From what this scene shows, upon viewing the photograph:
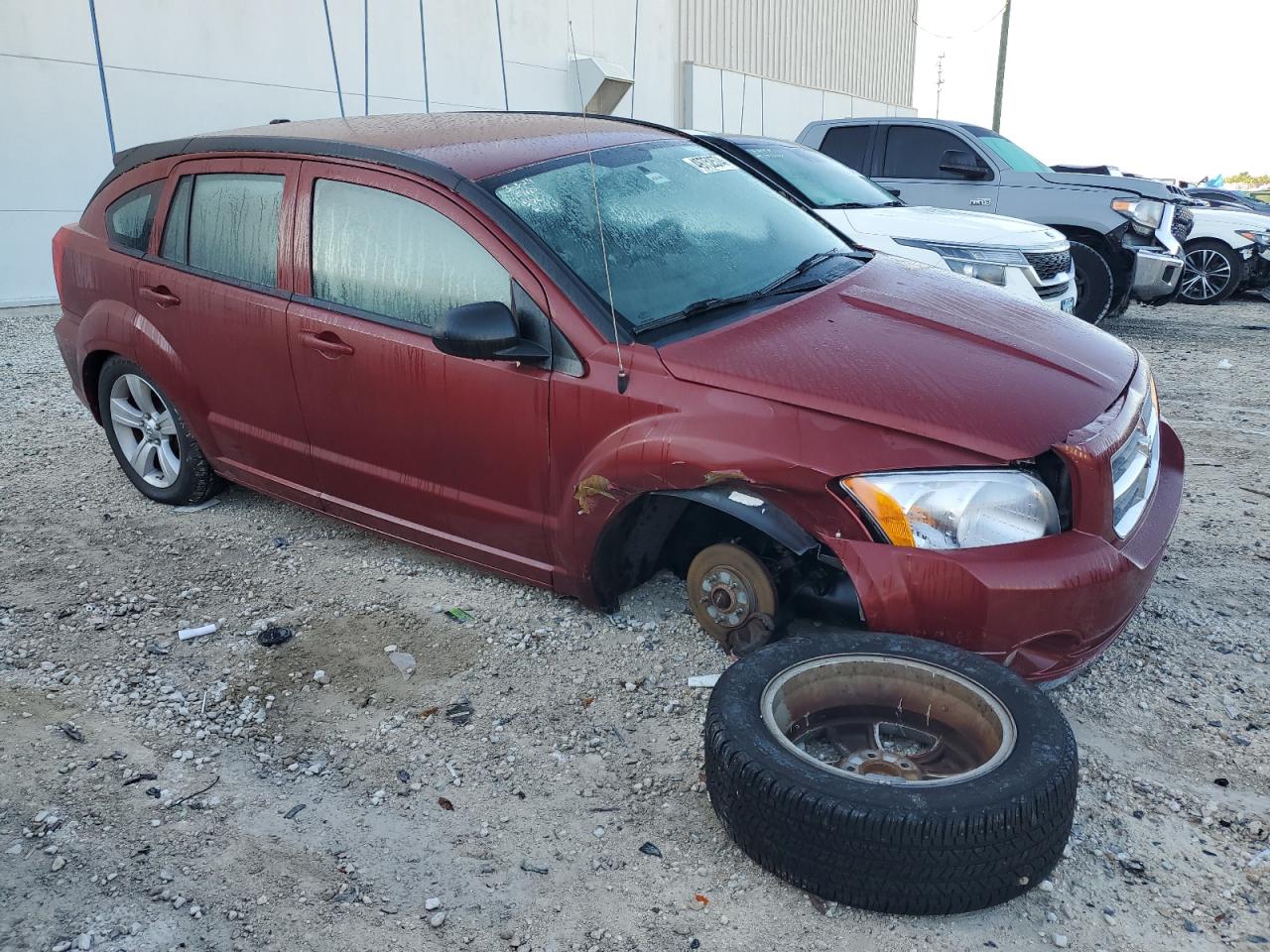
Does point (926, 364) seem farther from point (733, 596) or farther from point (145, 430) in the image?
point (145, 430)

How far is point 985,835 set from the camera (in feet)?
7.22

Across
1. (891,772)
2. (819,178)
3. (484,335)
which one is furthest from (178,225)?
(819,178)

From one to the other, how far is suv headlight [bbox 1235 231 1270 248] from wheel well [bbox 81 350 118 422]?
38.6 ft

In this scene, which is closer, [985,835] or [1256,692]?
[985,835]

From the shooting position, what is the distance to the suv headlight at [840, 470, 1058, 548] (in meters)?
2.72

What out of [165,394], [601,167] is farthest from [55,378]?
[601,167]

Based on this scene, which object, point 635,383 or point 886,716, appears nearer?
point 886,716

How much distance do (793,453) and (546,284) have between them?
978mm

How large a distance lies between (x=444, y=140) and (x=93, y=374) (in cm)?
233

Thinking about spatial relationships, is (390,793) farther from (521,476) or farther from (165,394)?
(165,394)

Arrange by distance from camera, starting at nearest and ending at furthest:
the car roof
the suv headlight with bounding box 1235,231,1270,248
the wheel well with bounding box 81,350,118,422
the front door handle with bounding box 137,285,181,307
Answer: the car roof, the front door handle with bounding box 137,285,181,307, the wheel well with bounding box 81,350,118,422, the suv headlight with bounding box 1235,231,1270,248

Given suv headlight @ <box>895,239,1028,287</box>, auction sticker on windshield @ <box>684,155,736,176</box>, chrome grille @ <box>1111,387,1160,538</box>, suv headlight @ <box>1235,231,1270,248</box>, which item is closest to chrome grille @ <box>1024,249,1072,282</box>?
suv headlight @ <box>895,239,1028,287</box>

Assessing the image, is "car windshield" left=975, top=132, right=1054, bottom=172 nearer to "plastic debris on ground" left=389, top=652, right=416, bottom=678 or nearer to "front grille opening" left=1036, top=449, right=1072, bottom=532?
"front grille opening" left=1036, top=449, right=1072, bottom=532

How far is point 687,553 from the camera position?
3455 millimetres
